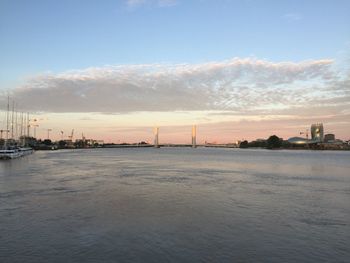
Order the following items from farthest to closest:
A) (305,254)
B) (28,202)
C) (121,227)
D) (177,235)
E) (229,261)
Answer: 1. (28,202)
2. (121,227)
3. (177,235)
4. (305,254)
5. (229,261)

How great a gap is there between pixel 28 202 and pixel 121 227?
949 centimetres

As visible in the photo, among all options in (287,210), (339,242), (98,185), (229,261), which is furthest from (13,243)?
(98,185)

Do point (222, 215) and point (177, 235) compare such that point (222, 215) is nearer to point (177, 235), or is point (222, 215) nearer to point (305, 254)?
point (177, 235)

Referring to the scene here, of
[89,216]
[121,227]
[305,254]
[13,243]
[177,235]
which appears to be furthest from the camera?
[89,216]

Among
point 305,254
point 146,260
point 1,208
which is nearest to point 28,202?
point 1,208

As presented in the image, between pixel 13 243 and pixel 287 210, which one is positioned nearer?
pixel 13 243

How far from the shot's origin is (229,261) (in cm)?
1250

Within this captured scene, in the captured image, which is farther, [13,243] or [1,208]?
[1,208]

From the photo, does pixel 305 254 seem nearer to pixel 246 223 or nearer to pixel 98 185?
pixel 246 223

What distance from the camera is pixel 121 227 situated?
1695 cm

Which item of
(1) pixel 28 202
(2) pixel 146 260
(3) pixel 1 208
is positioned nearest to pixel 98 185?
(1) pixel 28 202

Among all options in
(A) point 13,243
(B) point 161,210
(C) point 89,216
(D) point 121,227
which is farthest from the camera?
(B) point 161,210

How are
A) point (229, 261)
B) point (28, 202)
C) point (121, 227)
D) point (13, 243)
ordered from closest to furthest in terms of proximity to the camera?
point (229, 261) → point (13, 243) → point (121, 227) → point (28, 202)

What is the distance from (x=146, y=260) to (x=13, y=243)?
5.81 meters
